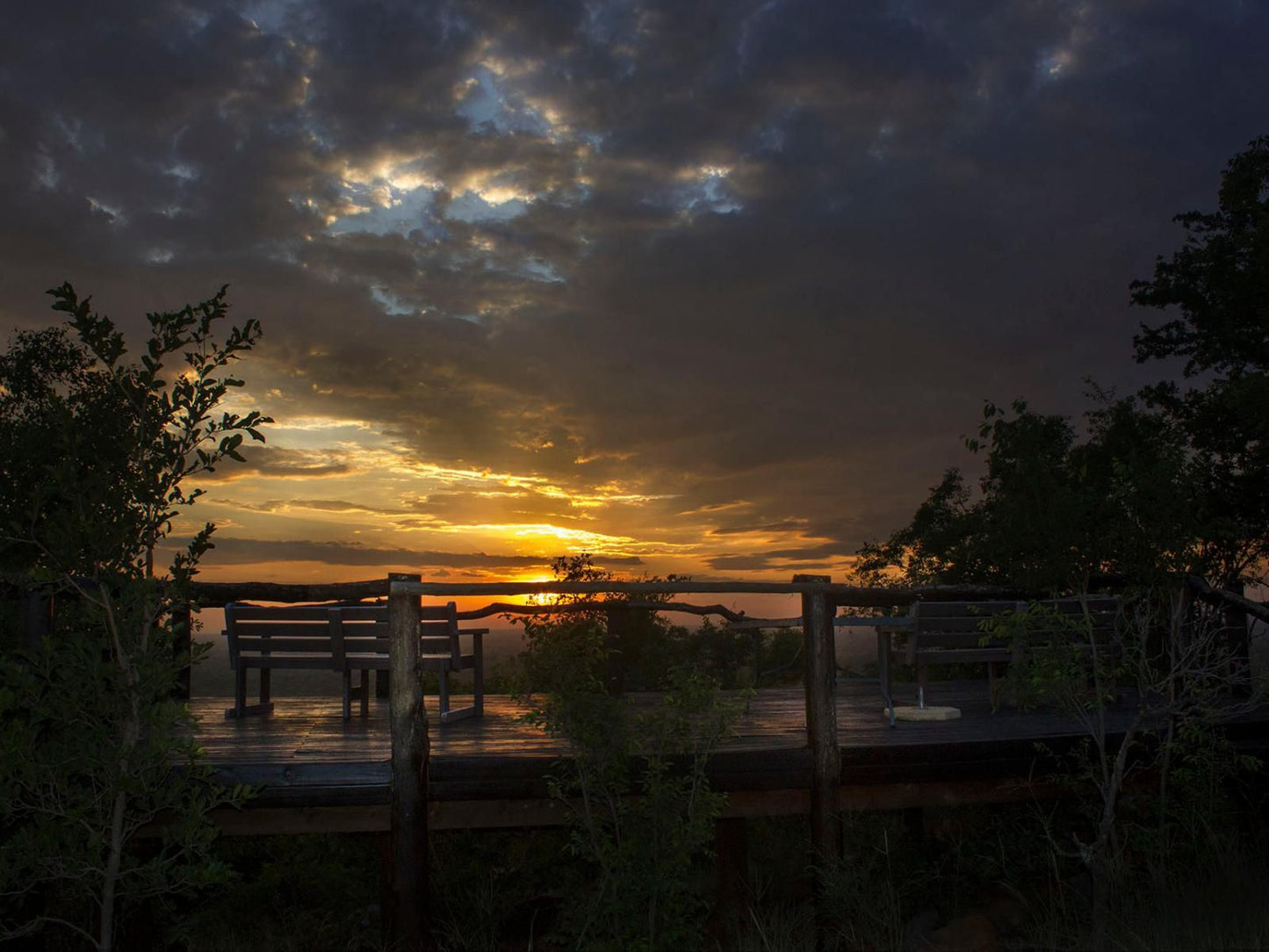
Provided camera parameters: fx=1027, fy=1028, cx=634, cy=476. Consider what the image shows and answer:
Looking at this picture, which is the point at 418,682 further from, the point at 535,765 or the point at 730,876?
the point at 730,876

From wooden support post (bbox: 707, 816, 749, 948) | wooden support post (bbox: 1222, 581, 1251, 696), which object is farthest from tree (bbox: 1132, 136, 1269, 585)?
wooden support post (bbox: 707, 816, 749, 948)

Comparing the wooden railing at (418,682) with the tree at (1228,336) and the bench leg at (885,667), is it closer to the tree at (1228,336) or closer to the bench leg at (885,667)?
the bench leg at (885,667)

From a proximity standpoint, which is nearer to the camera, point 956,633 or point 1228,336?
point 956,633

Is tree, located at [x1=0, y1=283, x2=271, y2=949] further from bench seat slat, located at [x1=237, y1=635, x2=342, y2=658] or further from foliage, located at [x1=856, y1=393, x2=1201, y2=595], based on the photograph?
foliage, located at [x1=856, y1=393, x2=1201, y2=595]

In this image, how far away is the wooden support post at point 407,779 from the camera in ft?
21.0

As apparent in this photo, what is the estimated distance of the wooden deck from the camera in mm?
6590

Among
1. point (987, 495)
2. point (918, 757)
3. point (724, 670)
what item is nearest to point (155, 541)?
point (918, 757)

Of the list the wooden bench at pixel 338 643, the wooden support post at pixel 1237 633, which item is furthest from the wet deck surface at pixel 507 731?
the wooden support post at pixel 1237 633

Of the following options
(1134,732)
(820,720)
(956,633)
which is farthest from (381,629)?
(1134,732)

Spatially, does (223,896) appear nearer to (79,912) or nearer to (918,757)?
(79,912)

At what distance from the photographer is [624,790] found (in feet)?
19.7

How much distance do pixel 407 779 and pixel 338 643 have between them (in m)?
2.75

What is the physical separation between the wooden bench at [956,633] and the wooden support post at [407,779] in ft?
13.1

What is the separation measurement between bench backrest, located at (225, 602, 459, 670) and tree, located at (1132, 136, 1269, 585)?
16.1 meters
